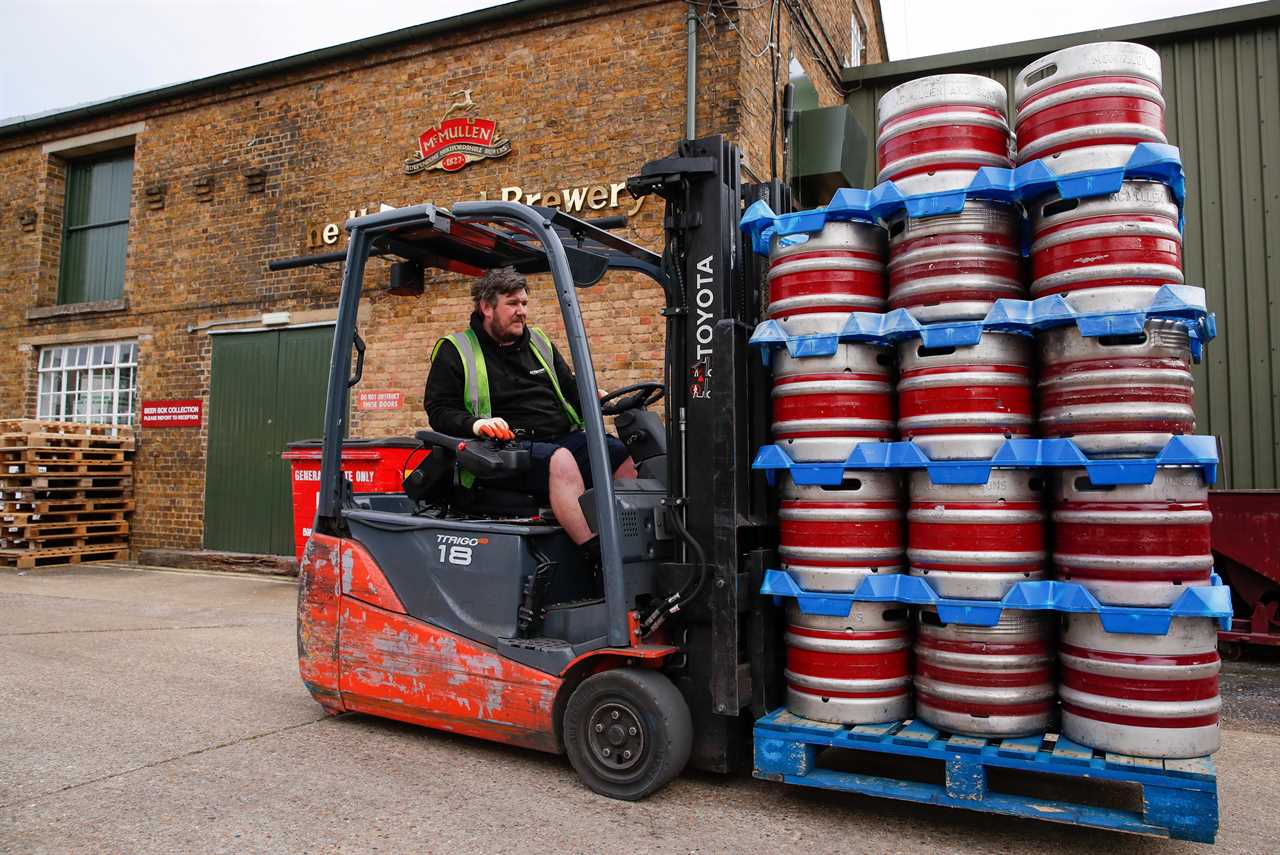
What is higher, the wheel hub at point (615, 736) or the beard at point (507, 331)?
the beard at point (507, 331)

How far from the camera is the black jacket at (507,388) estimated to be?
433cm

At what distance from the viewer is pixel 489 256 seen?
197 inches

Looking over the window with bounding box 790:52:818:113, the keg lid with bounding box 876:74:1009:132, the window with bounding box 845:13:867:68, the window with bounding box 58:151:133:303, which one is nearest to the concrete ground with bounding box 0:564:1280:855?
the keg lid with bounding box 876:74:1009:132

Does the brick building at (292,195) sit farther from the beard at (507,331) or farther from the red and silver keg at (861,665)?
the red and silver keg at (861,665)

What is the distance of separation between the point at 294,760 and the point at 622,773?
4.91 ft

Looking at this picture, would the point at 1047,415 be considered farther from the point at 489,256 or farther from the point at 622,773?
the point at 489,256

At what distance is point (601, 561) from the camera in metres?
4.09

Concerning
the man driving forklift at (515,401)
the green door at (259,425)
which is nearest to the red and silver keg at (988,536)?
the man driving forklift at (515,401)

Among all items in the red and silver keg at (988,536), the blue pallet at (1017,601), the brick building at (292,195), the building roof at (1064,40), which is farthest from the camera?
the brick building at (292,195)

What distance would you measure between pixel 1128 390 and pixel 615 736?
2.15 m

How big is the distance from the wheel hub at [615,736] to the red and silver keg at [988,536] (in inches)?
47.6

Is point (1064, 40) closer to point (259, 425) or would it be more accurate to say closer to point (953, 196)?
point (953, 196)

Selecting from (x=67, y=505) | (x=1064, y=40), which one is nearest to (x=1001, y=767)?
(x=1064, y=40)

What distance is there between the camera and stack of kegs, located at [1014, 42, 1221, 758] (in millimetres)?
3039
